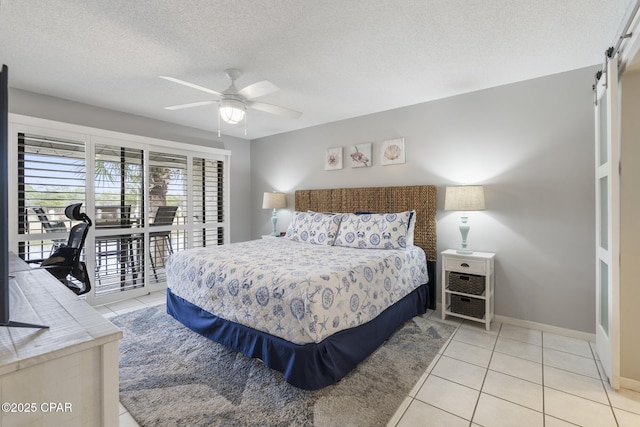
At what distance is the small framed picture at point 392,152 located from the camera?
369 cm

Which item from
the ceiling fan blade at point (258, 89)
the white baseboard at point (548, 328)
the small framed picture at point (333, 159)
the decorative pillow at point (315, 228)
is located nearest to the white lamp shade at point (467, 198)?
the white baseboard at point (548, 328)

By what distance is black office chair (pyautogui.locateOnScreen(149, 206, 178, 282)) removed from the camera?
412cm

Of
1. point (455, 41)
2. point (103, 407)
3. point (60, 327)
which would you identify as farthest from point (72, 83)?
point (455, 41)

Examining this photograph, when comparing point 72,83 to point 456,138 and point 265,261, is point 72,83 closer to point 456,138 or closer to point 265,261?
point 265,261

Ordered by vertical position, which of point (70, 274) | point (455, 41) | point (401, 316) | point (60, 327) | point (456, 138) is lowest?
point (401, 316)

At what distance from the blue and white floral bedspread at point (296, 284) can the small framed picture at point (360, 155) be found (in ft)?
4.71

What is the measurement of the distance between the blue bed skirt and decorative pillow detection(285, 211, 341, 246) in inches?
45.8

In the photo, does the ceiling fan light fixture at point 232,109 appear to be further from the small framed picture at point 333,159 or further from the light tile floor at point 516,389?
the light tile floor at point 516,389

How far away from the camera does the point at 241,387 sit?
194 centimetres

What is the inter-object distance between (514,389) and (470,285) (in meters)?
1.10

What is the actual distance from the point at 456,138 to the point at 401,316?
208 centimetres

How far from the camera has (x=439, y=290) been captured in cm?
341

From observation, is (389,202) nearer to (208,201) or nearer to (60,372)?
(208,201)

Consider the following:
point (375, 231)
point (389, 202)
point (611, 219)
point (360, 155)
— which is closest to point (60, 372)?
point (375, 231)
